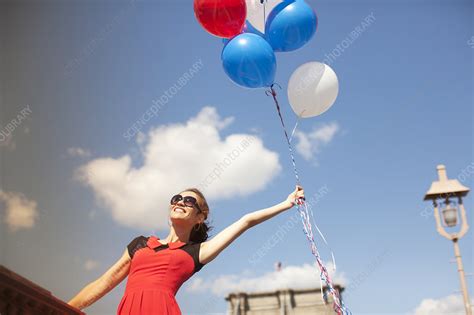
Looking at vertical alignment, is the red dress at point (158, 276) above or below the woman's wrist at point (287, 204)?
below

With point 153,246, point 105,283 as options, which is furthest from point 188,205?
point 105,283

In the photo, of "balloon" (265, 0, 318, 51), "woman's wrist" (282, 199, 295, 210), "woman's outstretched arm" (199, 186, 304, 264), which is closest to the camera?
"woman's outstretched arm" (199, 186, 304, 264)

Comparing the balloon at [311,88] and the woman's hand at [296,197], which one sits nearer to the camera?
the woman's hand at [296,197]

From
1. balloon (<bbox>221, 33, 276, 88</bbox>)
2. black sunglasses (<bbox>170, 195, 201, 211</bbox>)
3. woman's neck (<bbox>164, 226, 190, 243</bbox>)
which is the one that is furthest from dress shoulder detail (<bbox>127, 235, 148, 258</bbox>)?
balloon (<bbox>221, 33, 276, 88</bbox>)

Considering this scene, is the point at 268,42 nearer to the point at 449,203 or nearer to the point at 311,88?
the point at 311,88

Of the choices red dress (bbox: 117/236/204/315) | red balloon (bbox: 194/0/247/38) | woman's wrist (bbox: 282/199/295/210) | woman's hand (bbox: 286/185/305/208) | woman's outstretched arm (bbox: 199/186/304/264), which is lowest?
red dress (bbox: 117/236/204/315)

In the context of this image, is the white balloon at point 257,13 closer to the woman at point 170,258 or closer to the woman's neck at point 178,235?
the woman at point 170,258

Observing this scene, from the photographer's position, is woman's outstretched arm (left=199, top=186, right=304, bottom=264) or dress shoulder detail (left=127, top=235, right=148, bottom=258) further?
dress shoulder detail (left=127, top=235, right=148, bottom=258)

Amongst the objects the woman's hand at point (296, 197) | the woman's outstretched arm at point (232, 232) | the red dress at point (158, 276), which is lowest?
the red dress at point (158, 276)

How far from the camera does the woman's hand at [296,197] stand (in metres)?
2.62

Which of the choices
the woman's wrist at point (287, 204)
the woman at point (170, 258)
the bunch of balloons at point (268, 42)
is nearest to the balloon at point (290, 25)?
the bunch of balloons at point (268, 42)

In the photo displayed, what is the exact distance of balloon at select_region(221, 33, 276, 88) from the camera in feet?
11.7

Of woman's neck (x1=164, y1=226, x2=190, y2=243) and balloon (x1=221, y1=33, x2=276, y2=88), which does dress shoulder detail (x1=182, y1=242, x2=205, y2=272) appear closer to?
woman's neck (x1=164, y1=226, x2=190, y2=243)

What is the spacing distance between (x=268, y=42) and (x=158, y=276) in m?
2.49
